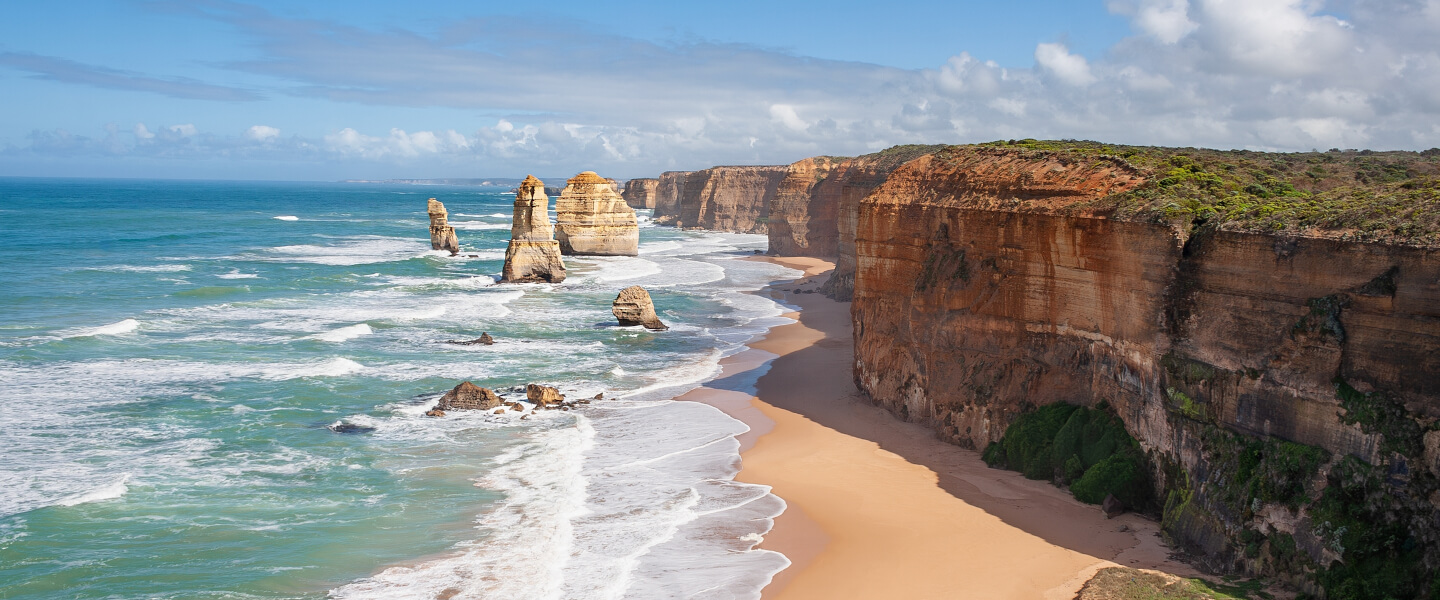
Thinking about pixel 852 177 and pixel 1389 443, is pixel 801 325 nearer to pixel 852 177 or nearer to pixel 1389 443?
pixel 852 177

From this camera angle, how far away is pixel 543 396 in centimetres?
2420

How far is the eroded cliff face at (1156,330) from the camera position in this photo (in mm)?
11352

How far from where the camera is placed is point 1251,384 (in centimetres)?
1288

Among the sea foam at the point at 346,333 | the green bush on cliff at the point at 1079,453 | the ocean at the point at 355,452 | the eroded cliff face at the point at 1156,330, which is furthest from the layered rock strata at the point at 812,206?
the green bush on cliff at the point at 1079,453

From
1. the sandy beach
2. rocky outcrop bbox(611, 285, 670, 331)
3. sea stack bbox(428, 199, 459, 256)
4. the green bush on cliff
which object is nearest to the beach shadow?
the sandy beach

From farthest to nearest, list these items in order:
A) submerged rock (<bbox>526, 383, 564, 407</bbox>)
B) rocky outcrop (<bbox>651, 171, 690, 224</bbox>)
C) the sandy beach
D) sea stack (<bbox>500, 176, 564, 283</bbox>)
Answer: rocky outcrop (<bbox>651, 171, 690, 224</bbox>) < sea stack (<bbox>500, 176, 564, 283</bbox>) < submerged rock (<bbox>526, 383, 564, 407</bbox>) < the sandy beach

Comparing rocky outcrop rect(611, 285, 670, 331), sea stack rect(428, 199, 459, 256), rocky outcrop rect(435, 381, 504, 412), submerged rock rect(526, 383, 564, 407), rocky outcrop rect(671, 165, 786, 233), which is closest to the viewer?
rocky outcrop rect(435, 381, 504, 412)

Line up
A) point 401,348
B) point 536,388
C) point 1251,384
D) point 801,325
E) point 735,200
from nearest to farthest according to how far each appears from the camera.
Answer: point 1251,384 < point 536,388 < point 401,348 < point 801,325 < point 735,200

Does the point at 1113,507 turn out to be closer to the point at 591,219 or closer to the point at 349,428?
the point at 349,428

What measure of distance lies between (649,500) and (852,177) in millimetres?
32986

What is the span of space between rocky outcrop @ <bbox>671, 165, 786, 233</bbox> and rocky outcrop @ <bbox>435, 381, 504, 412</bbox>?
261 ft

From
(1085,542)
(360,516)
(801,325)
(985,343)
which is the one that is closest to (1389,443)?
(1085,542)

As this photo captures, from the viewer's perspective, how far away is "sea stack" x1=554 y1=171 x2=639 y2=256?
6372 cm

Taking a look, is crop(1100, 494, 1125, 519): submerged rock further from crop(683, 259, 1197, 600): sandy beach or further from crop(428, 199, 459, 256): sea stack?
crop(428, 199, 459, 256): sea stack
